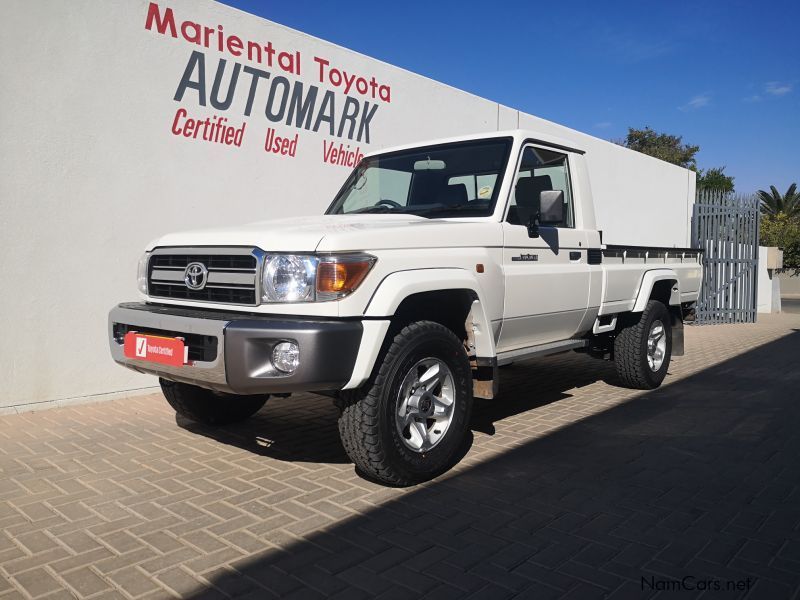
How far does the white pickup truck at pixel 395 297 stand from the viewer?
308cm

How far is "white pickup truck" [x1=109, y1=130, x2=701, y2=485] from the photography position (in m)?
3.08

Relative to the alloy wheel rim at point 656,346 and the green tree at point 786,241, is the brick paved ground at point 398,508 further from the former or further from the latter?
the green tree at point 786,241

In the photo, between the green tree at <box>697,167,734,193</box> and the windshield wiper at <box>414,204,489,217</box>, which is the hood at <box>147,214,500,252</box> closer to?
the windshield wiper at <box>414,204,489,217</box>

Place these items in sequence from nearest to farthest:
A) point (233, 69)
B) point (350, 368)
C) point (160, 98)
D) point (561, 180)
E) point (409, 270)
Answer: point (350, 368), point (409, 270), point (561, 180), point (160, 98), point (233, 69)

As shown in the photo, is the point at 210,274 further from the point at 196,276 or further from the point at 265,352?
the point at 265,352

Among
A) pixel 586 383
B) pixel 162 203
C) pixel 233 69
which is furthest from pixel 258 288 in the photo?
pixel 586 383

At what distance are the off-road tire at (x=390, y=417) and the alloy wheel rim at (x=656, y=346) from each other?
3.30 m

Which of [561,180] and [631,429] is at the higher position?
[561,180]

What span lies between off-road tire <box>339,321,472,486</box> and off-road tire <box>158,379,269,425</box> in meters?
1.49

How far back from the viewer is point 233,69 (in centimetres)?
633

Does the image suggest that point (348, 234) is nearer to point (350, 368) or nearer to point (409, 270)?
point (409, 270)

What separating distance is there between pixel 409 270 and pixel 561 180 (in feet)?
6.89

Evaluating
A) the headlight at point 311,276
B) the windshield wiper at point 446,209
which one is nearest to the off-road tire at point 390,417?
the headlight at point 311,276
